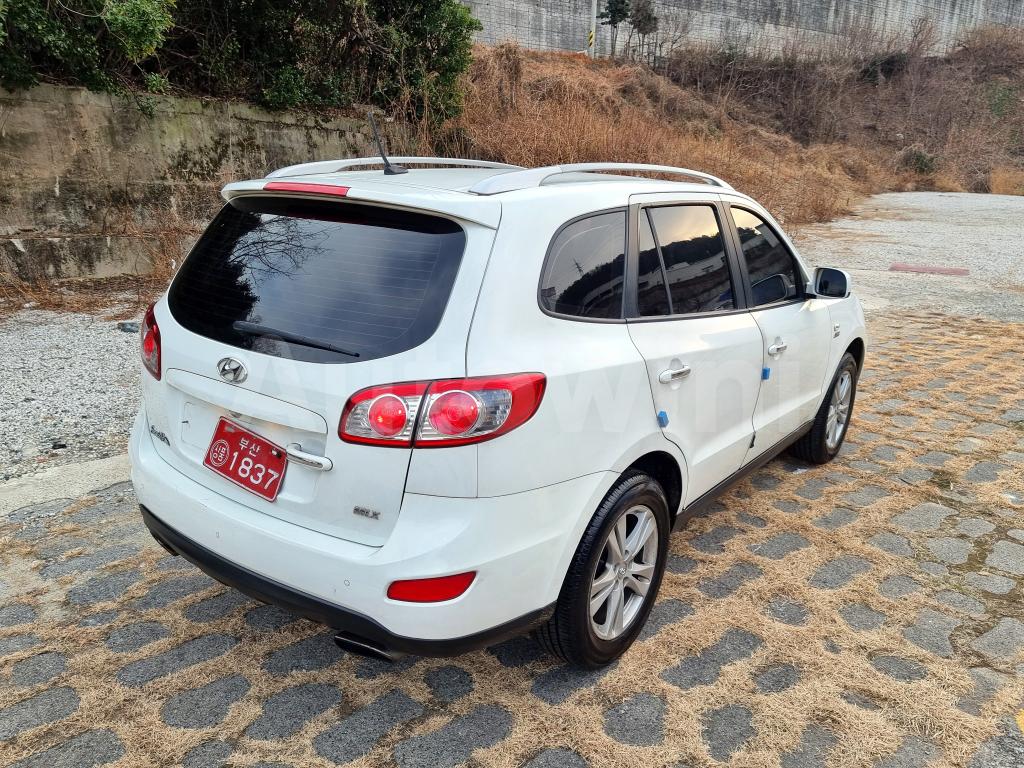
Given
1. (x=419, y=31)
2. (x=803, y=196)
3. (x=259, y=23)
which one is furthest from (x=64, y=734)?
(x=803, y=196)

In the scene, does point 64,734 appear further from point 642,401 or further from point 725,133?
point 725,133

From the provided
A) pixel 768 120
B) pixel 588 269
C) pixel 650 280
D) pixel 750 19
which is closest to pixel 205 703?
pixel 588 269

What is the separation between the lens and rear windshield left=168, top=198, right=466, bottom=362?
6.85 feet

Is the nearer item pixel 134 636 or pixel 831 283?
pixel 134 636

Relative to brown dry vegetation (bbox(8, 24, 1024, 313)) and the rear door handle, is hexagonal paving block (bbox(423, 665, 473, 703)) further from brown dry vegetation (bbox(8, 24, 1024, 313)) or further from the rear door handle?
brown dry vegetation (bbox(8, 24, 1024, 313))

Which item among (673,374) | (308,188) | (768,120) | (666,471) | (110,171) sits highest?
(768,120)

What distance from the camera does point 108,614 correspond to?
2.83 metres

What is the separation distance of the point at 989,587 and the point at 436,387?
275 cm

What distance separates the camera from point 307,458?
2061 millimetres

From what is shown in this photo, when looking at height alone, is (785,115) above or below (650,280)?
above

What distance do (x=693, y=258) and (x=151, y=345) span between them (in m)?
2.14

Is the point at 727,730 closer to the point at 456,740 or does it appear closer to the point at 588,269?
the point at 456,740

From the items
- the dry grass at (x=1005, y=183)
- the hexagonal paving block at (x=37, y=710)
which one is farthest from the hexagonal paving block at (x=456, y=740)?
the dry grass at (x=1005, y=183)

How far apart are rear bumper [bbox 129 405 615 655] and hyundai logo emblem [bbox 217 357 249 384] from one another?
392 mm
